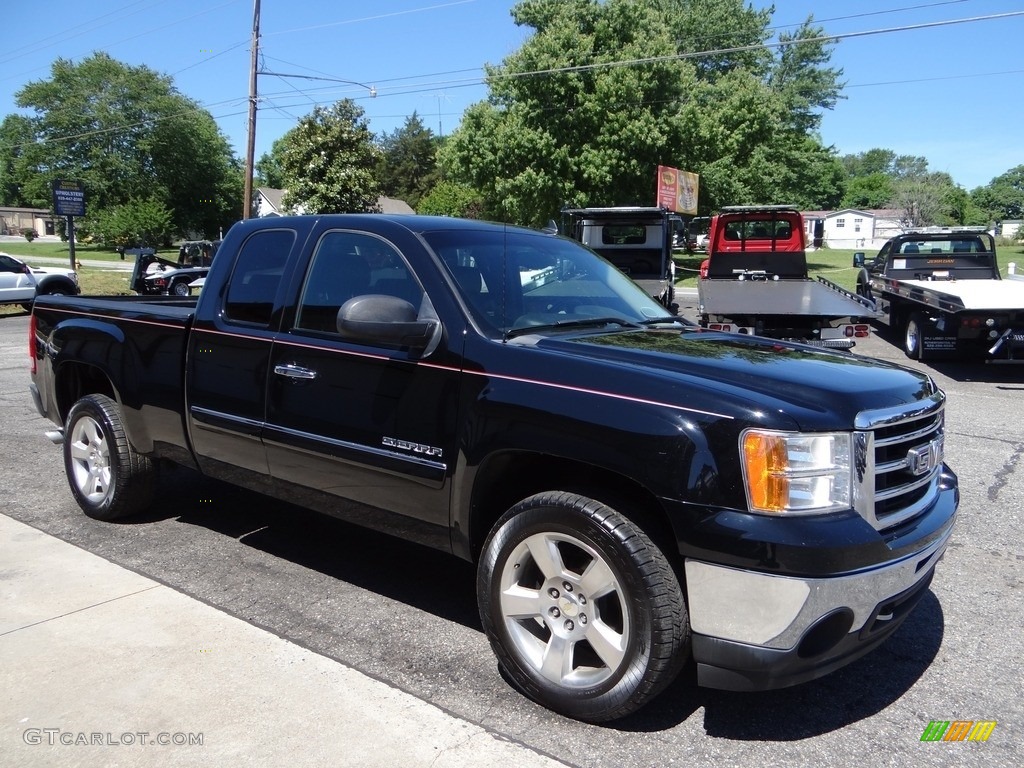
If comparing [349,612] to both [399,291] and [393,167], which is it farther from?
[393,167]

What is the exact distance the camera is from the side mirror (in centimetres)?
337

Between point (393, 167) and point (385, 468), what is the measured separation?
298 ft

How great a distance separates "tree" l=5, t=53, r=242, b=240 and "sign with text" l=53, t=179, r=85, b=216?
38639 millimetres

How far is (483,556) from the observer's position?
3301 millimetres

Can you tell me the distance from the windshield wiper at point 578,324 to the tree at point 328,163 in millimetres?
34244

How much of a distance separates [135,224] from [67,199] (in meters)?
34.8

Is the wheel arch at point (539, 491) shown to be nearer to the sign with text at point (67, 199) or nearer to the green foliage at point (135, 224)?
the sign with text at point (67, 199)

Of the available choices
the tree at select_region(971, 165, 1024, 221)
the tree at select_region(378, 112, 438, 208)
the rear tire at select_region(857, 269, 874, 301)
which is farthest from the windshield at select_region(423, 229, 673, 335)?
the tree at select_region(971, 165, 1024, 221)

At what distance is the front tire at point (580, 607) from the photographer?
285 centimetres

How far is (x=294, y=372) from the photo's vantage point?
13.1 ft

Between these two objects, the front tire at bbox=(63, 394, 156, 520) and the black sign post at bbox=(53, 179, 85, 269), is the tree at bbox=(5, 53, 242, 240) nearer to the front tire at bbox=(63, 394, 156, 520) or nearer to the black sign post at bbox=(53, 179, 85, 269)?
the black sign post at bbox=(53, 179, 85, 269)

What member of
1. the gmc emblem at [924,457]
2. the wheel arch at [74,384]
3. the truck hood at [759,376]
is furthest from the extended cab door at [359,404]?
the wheel arch at [74,384]

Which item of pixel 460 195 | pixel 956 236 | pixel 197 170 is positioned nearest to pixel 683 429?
pixel 956 236

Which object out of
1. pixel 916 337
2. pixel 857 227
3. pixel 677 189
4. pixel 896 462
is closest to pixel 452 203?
pixel 677 189
